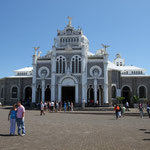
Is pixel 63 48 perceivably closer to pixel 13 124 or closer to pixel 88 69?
pixel 88 69

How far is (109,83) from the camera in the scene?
47.3m

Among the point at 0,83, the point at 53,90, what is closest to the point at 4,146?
the point at 53,90

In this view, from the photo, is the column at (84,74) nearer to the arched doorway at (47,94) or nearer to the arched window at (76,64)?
the arched window at (76,64)

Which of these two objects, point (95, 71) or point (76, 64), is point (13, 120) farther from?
point (95, 71)

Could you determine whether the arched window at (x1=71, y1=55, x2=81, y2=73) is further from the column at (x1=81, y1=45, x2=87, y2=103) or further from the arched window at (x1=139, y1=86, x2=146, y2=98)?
the arched window at (x1=139, y1=86, x2=146, y2=98)

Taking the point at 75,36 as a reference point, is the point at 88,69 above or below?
below

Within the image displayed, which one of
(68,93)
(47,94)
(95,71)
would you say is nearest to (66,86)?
(68,93)

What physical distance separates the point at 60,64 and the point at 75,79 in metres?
5.15

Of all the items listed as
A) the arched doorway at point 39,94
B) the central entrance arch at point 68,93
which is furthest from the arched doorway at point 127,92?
the arched doorway at point 39,94

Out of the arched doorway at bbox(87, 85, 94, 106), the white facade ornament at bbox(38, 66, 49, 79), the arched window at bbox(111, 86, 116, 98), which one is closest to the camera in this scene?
the arched doorway at bbox(87, 85, 94, 106)

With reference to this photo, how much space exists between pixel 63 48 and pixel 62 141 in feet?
123

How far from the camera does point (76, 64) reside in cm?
4481

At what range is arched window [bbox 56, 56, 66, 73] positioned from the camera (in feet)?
148

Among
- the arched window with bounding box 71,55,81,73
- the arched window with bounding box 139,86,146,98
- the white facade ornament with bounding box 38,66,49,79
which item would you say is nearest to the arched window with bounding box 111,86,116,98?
the arched window with bounding box 139,86,146,98
